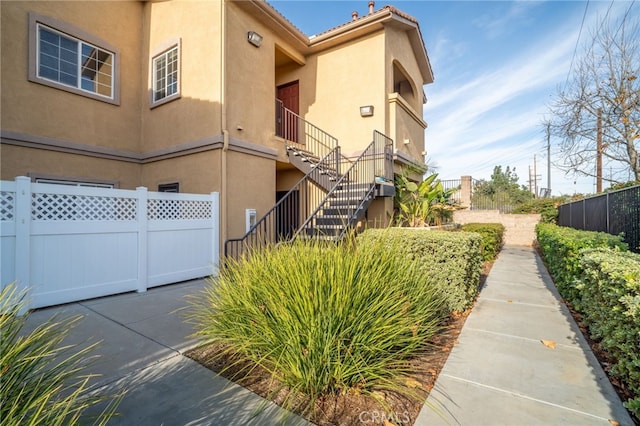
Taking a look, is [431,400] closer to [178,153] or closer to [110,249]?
[110,249]

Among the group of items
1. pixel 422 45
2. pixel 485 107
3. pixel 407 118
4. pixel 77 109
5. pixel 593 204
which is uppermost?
pixel 422 45

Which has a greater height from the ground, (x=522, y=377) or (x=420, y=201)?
(x=420, y=201)

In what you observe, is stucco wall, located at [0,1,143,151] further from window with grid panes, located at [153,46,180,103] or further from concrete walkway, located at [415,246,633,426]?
concrete walkway, located at [415,246,633,426]

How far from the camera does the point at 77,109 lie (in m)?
7.98

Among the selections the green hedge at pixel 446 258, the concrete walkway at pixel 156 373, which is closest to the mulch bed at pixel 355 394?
the concrete walkway at pixel 156 373

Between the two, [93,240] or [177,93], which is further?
[177,93]

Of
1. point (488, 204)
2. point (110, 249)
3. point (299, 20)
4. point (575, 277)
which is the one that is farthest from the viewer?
point (488, 204)

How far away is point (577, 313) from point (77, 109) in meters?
11.9

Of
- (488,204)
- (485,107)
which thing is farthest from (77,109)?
(488,204)

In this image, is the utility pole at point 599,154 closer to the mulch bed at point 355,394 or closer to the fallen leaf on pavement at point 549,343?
the fallen leaf on pavement at point 549,343

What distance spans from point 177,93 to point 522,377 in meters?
9.34

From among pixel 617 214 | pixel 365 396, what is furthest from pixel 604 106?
pixel 365 396

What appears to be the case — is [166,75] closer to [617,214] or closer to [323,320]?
[323,320]

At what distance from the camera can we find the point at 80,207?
515cm
